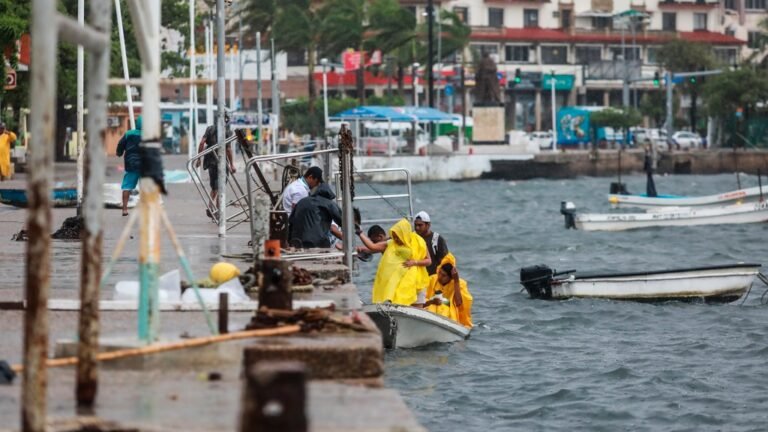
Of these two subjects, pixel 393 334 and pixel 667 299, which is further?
pixel 667 299

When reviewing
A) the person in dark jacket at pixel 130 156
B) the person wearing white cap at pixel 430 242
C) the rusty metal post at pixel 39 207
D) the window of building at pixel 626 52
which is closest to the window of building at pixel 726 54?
the window of building at pixel 626 52

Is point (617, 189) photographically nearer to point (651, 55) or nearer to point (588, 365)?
point (588, 365)

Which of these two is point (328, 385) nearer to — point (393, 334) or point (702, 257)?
point (393, 334)

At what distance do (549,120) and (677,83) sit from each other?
1002 centimetres

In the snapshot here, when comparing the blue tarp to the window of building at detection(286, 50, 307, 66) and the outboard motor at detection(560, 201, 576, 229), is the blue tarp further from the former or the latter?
the window of building at detection(286, 50, 307, 66)

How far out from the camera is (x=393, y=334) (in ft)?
55.7

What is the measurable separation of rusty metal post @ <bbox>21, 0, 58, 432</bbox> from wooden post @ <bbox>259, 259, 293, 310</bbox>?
2.81 m

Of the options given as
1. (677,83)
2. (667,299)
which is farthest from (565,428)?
(677,83)

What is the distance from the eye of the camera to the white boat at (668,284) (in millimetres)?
23281

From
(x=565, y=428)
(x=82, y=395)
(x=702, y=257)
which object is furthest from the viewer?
(x=702, y=257)

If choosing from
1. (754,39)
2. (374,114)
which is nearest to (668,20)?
(754,39)

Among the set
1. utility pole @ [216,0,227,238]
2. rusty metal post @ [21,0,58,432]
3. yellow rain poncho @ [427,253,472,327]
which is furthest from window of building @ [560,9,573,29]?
rusty metal post @ [21,0,58,432]

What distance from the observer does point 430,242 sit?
17.8m

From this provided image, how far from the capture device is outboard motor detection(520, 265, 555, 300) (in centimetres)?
2392
